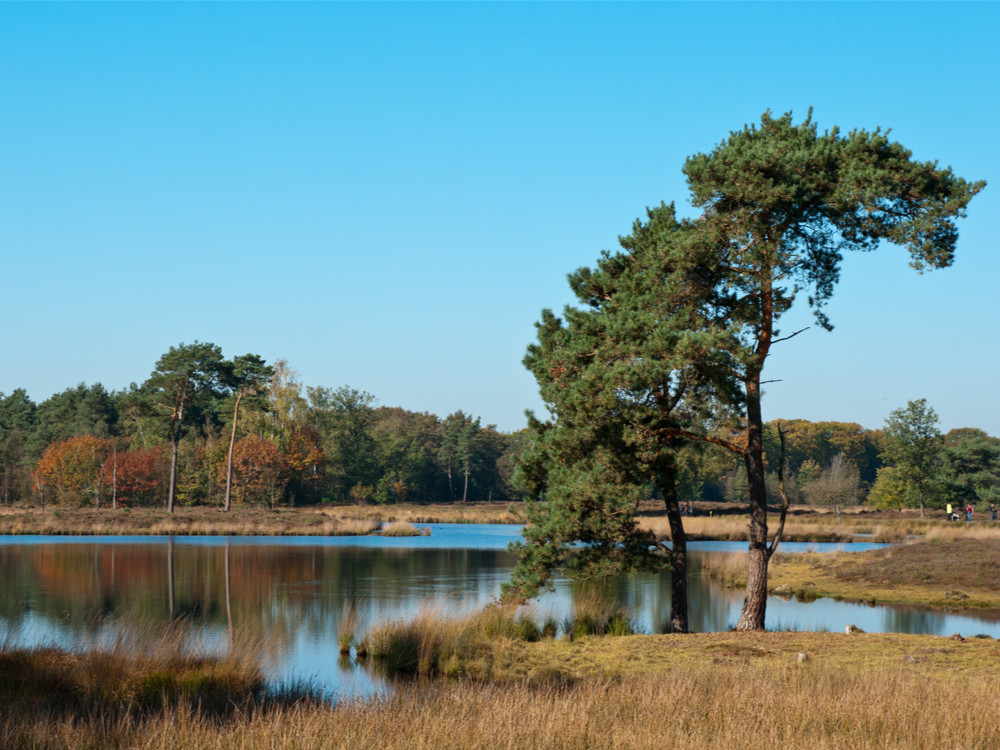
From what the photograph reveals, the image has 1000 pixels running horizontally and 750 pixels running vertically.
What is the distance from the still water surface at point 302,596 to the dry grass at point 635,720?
10.6 feet

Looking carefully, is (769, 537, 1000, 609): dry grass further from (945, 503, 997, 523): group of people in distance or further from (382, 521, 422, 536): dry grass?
(382, 521, 422, 536): dry grass

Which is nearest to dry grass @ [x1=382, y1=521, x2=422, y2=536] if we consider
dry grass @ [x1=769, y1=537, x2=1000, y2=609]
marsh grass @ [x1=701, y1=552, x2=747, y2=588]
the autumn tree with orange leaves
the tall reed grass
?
marsh grass @ [x1=701, y1=552, x2=747, y2=588]

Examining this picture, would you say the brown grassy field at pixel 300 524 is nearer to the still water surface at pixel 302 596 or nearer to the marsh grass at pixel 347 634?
the still water surface at pixel 302 596

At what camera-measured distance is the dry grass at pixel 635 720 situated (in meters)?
7.64

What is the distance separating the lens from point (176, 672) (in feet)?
38.2

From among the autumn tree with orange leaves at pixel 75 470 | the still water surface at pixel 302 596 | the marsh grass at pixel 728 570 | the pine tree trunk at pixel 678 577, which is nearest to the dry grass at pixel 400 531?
the still water surface at pixel 302 596

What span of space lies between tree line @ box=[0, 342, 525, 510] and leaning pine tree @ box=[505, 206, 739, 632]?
4927 centimetres

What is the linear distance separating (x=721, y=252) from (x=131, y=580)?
69.4 ft

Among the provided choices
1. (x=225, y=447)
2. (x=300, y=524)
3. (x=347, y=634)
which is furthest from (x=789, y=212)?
(x=225, y=447)

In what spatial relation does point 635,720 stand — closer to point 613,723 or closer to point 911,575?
point 613,723

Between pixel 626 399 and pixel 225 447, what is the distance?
63406mm

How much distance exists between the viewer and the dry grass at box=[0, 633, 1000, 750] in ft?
25.1

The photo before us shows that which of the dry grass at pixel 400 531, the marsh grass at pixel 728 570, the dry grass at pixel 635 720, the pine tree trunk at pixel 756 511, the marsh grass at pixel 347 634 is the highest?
the pine tree trunk at pixel 756 511

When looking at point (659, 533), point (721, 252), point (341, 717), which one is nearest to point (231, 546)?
point (659, 533)
